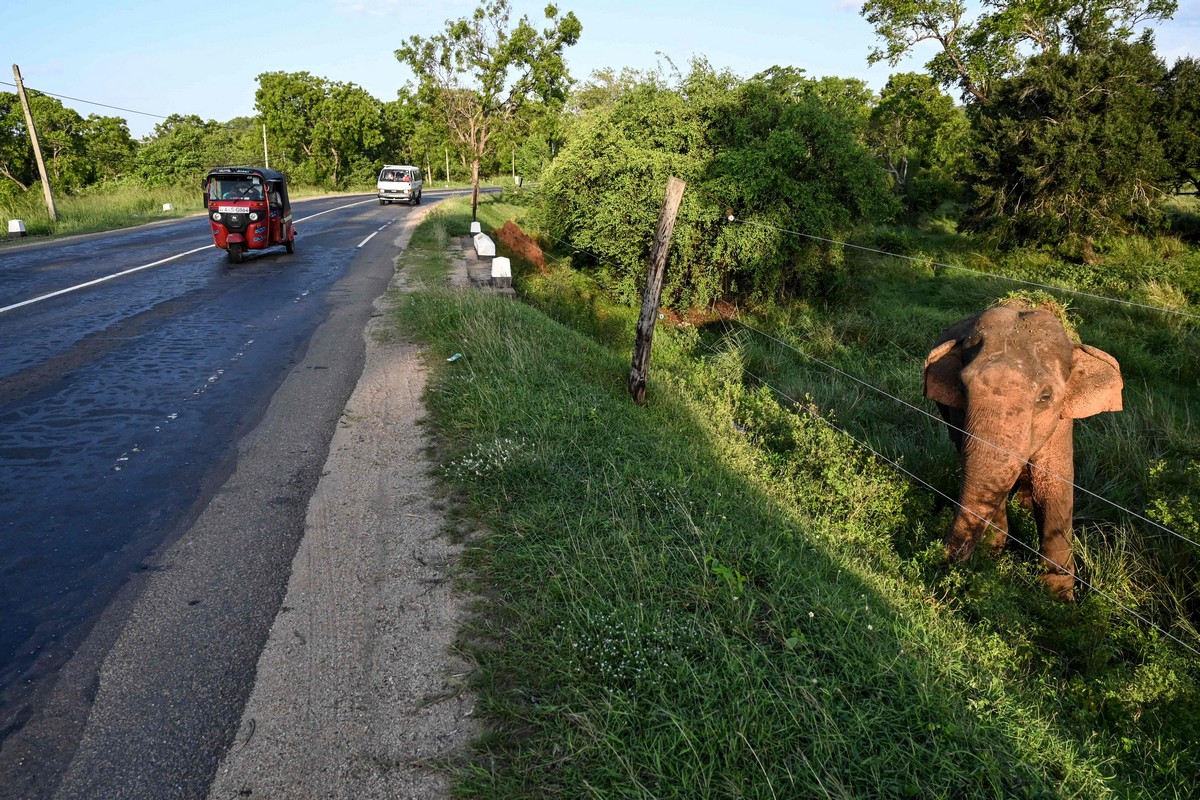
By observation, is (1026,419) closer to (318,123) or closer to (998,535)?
(998,535)

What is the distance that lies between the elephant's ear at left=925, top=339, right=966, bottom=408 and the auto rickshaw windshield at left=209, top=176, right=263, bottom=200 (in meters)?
14.7

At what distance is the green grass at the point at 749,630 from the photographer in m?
2.82

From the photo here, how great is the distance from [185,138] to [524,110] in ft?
109

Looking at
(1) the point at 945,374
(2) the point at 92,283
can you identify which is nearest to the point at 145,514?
(1) the point at 945,374

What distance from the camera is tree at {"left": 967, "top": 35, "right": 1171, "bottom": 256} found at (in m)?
18.3

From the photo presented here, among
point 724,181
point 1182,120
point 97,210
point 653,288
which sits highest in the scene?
point 1182,120

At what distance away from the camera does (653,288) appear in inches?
295

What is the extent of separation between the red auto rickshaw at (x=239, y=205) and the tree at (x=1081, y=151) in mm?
19263

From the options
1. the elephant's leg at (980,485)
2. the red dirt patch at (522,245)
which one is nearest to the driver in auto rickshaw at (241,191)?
the red dirt patch at (522,245)

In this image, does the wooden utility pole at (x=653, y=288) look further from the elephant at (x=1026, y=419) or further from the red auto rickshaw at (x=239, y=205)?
the red auto rickshaw at (x=239, y=205)

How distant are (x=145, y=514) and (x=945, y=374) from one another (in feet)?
21.1

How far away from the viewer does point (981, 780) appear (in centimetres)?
274

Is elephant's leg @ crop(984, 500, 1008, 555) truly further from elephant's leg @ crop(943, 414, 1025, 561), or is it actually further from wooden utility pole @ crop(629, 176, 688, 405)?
wooden utility pole @ crop(629, 176, 688, 405)

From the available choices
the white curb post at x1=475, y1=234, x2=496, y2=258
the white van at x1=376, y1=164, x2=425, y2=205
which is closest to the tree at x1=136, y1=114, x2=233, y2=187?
the white van at x1=376, y1=164, x2=425, y2=205
